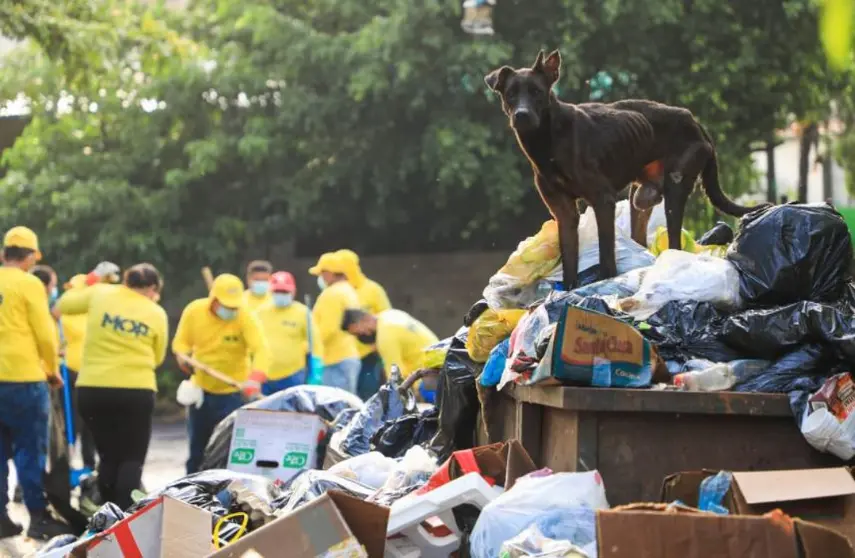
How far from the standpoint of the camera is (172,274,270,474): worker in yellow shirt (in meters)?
10.5

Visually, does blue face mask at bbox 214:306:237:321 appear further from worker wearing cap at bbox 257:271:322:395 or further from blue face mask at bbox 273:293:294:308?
blue face mask at bbox 273:293:294:308

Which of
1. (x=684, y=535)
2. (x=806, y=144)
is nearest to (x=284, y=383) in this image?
(x=684, y=535)

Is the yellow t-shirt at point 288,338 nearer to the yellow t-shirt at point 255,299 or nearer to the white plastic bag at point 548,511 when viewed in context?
the yellow t-shirt at point 255,299

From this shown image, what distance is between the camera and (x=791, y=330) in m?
5.11

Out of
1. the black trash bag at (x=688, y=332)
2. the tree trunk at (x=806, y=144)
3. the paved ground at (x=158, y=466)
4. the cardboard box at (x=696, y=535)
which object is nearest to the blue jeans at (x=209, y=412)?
the paved ground at (x=158, y=466)

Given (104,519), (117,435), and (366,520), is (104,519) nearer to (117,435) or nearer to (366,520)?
(366,520)

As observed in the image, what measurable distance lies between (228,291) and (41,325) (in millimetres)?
1451

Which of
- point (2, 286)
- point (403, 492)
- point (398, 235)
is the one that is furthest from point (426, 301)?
point (403, 492)

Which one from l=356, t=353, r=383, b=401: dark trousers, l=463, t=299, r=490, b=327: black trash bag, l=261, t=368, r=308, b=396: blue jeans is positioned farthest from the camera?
l=356, t=353, r=383, b=401: dark trousers

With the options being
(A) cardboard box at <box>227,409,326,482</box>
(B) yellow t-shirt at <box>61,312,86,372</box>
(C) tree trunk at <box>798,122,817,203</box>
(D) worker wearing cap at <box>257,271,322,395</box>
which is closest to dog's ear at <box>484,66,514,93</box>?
(A) cardboard box at <box>227,409,326,482</box>

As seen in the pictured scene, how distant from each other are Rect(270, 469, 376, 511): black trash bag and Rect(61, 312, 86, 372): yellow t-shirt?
6281 mm

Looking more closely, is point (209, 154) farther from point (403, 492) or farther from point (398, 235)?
point (403, 492)

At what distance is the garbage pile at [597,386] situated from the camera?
4477mm

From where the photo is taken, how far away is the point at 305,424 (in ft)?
28.4
